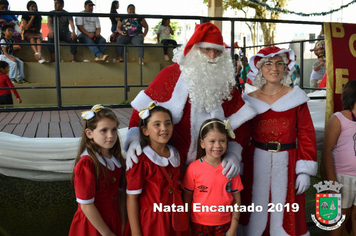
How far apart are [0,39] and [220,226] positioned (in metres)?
5.05

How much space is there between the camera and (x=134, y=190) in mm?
1801

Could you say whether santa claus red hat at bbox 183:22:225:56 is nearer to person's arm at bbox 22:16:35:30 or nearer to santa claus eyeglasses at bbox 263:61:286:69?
santa claus eyeglasses at bbox 263:61:286:69

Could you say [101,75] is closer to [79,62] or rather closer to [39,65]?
[79,62]

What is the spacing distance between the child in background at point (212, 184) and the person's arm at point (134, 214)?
1.00 feet

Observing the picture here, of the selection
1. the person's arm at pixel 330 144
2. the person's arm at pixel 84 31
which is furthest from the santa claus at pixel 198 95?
the person's arm at pixel 84 31

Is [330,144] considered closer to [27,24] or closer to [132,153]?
[132,153]

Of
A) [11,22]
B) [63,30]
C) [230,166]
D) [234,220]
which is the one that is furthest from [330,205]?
[63,30]

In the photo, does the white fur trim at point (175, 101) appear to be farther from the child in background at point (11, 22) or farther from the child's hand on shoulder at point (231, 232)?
the child in background at point (11, 22)

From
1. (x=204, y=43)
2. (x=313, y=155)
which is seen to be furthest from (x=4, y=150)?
(x=313, y=155)

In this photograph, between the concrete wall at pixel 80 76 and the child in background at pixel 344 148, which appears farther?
the concrete wall at pixel 80 76

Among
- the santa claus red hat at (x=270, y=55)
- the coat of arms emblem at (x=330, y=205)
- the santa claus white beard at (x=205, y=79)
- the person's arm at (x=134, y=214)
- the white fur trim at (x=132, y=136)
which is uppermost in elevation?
the santa claus red hat at (x=270, y=55)

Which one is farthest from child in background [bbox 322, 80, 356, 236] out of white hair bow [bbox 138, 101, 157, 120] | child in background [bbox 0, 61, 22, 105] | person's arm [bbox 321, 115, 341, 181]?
child in background [bbox 0, 61, 22, 105]

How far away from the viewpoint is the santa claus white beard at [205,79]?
1.96 m

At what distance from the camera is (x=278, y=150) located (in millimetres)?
2088
